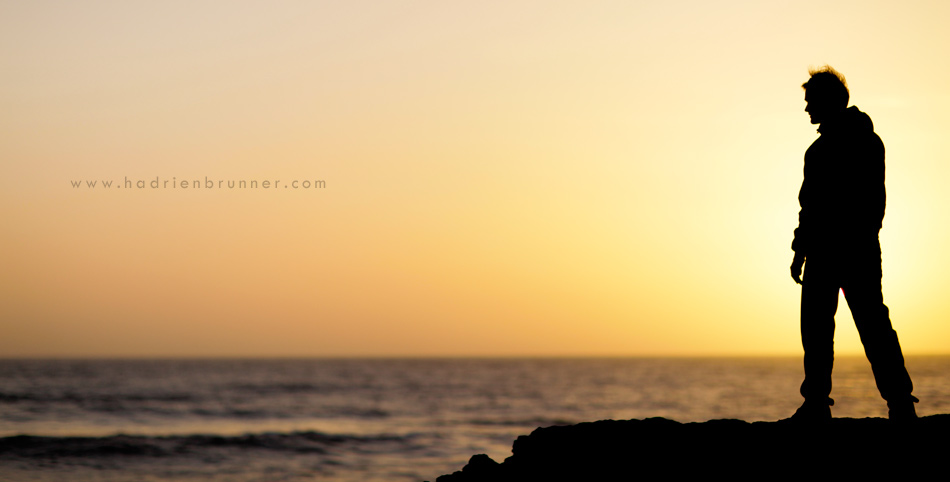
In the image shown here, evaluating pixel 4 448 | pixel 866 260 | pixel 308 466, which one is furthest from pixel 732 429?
pixel 4 448

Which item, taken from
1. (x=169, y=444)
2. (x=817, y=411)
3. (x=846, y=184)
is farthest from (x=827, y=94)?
(x=169, y=444)

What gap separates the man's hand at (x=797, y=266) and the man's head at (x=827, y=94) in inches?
36.3

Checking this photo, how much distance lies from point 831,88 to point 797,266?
3.93ft

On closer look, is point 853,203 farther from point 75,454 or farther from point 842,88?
point 75,454

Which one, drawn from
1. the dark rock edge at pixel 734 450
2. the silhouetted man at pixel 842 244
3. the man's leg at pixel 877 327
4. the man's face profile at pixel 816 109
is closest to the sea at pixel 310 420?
the dark rock edge at pixel 734 450

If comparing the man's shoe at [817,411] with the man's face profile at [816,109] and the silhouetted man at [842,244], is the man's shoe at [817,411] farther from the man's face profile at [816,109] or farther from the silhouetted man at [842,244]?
the man's face profile at [816,109]

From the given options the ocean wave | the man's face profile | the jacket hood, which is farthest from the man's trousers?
the ocean wave

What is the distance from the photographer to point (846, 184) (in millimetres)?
5629

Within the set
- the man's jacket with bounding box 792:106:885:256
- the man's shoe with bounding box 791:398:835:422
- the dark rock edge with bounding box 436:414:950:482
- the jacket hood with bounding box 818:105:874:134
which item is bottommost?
the dark rock edge with bounding box 436:414:950:482

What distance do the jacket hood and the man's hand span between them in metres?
0.85

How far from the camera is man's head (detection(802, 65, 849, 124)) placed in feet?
18.7

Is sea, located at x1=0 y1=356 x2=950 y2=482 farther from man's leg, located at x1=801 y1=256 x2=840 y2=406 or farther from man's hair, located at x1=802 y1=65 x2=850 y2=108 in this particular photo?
man's hair, located at x1=802 y1=65 x2=850 y2=108

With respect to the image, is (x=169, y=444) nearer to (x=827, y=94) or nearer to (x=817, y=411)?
(x=817, y=411)

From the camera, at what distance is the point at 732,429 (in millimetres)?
6266
